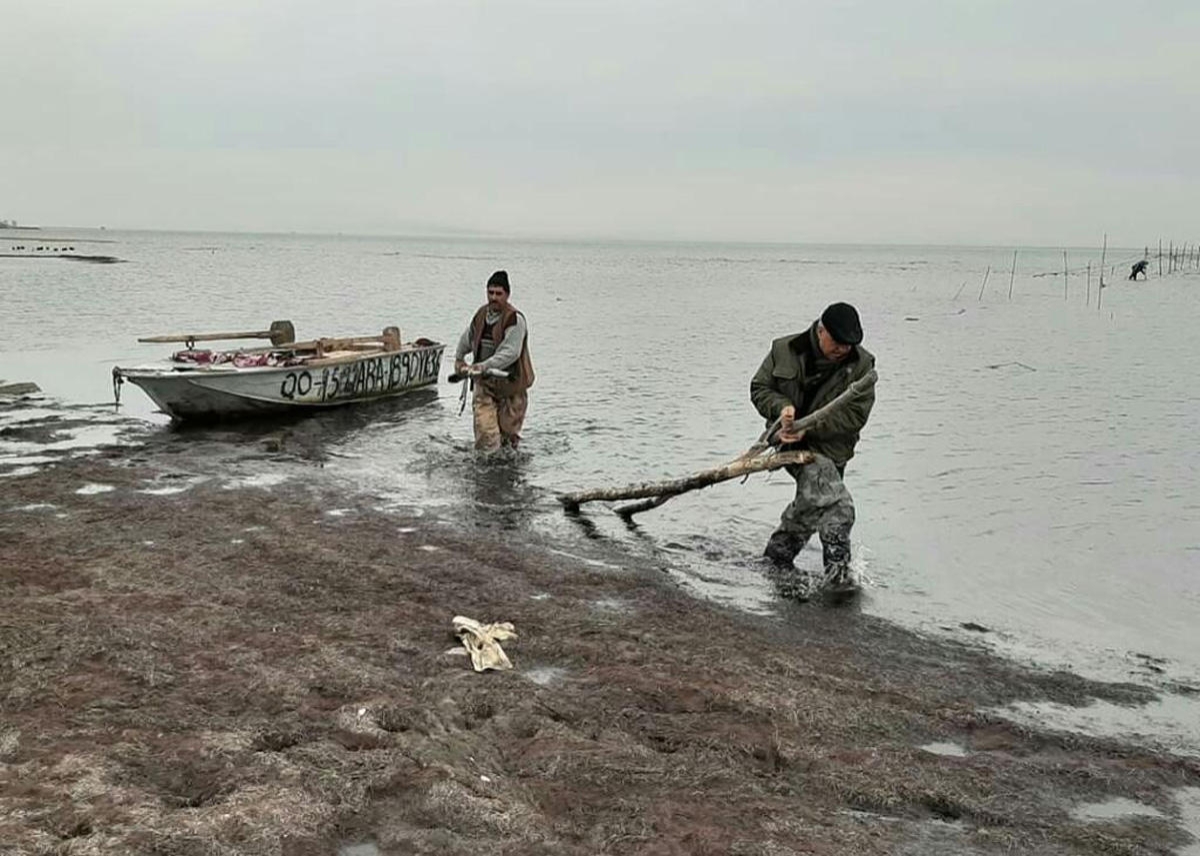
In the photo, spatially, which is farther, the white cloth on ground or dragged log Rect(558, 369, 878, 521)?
dragged log Rect(558, 369, 878, 521)

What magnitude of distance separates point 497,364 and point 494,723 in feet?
23.1

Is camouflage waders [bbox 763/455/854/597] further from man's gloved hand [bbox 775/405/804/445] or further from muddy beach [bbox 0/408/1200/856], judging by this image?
muddy beach [bbox 0/408/1200/856]

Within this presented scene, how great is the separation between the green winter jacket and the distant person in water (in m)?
4.08

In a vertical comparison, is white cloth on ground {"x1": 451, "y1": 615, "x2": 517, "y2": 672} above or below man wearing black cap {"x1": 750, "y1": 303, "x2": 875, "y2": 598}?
below

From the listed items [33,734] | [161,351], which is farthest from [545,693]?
[161,351]

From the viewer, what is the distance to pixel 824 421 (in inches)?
295

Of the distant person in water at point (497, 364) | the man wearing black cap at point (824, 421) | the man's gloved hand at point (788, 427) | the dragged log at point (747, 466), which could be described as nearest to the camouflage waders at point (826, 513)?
the man wearing black cap at point (824, 421)

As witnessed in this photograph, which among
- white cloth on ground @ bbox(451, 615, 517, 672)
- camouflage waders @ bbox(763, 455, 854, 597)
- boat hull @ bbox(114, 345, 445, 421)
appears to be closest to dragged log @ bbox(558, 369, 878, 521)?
camouflage waders @ bbox(763, 455, 854, 597)

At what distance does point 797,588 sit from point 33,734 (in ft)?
17.3

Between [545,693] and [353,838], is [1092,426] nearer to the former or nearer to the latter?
[545,693]

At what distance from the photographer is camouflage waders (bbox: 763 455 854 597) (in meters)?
7.69

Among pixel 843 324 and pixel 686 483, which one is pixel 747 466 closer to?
pixel 686 483

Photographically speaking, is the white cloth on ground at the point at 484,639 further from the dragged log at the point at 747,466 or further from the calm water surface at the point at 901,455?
the dragged log at the point at 747,466

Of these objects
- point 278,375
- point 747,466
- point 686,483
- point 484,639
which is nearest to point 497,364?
point 686,483
